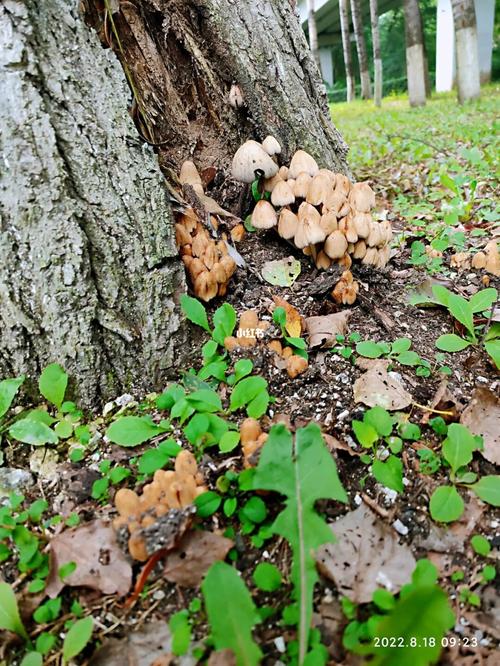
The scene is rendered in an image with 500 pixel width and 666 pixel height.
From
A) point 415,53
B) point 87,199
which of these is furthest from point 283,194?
point 415,53

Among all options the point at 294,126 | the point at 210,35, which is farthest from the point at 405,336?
the point at 210,35

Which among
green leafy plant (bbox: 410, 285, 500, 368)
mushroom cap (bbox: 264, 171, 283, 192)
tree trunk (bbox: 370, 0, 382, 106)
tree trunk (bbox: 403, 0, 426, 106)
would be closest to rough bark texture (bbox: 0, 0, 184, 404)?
mushroom cap (bbox: 264, 171, 283, 192)

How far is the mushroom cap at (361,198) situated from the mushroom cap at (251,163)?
377 millimetres

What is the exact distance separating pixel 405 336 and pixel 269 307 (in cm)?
56

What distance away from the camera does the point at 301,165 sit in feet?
7.28

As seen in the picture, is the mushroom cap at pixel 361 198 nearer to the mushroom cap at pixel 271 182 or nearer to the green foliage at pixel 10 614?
the mushroom cap at pixel 271 182

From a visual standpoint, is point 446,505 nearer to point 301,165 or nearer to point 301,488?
point 301,488

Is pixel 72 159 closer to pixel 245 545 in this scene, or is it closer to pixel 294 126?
pixel 294 126

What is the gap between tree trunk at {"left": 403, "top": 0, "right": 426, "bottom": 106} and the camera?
11.9m

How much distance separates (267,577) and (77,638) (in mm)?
464

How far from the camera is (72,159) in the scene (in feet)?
5.30

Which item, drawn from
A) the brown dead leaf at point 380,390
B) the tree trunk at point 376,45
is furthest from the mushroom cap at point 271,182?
the tree trunk at point 376,45

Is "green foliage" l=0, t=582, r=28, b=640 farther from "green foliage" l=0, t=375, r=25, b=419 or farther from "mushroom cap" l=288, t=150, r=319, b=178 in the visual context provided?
"mushroom cap" l=288, t=150, r=319, b=178

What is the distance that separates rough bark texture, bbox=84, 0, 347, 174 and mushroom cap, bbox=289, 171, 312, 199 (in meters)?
0.31
